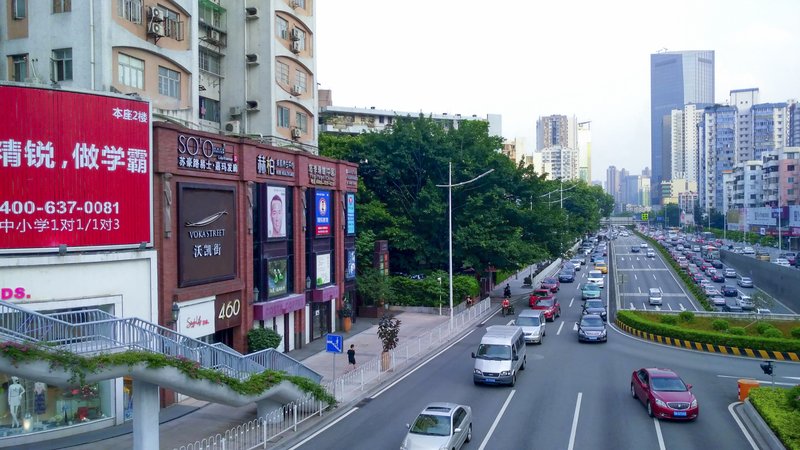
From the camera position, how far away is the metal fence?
18641mm

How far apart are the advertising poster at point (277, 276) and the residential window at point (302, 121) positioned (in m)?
12.4

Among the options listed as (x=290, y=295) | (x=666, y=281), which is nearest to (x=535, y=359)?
(x=290, y=295)

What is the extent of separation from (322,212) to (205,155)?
12524mm

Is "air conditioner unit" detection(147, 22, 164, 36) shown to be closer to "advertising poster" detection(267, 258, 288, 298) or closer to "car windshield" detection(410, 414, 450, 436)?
"advertising poster" detection(267, 258, 288, 298)

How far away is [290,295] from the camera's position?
1329 inches

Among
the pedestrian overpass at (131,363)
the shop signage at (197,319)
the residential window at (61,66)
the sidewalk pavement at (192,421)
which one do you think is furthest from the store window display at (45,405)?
the residential window at (61,66)

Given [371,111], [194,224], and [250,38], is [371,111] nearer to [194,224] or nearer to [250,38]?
[250,38]

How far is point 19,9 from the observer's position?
25766 mm

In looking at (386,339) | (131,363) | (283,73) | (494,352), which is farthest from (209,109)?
(131,363)

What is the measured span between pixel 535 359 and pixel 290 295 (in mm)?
12525

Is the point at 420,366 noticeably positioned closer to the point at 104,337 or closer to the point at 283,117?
the point at 104,337

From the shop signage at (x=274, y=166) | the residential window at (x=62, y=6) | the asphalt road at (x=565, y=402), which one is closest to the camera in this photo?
the asphalt road at (x=565, y=402)

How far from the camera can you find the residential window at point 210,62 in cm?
3816

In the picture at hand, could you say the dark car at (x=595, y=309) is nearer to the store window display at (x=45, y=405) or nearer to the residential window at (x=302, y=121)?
the residential window at (x=302, y=121)
